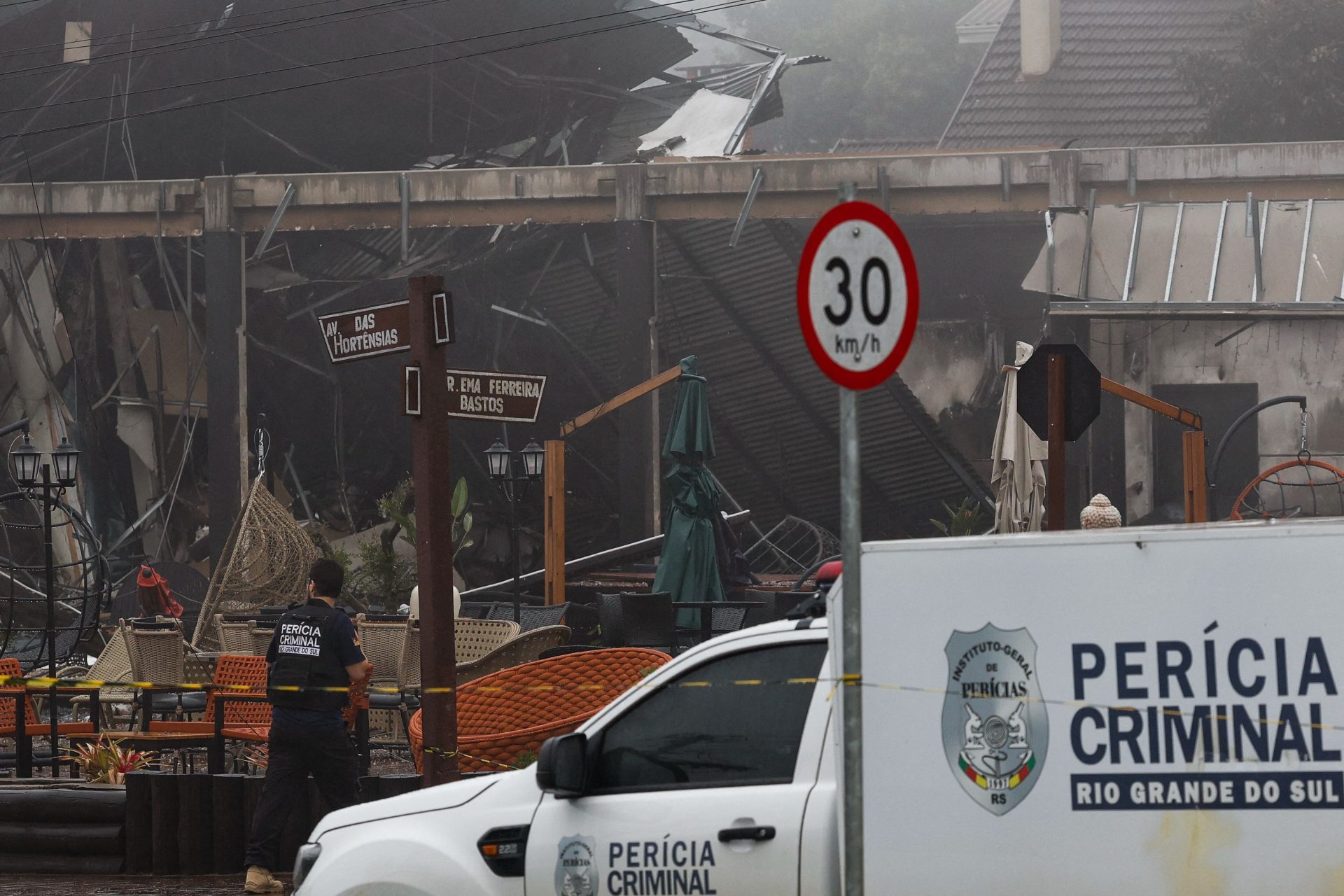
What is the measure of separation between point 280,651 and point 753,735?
12.0 ft

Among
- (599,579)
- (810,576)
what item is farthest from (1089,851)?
(599,579)

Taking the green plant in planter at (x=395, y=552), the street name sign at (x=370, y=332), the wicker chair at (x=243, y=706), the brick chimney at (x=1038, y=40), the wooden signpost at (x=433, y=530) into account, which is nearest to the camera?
the wooden signpost at (x=433, y=530)

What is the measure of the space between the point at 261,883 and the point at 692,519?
7752mm

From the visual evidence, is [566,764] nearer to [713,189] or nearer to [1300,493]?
[713,189]

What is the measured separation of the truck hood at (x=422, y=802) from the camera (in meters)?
5.12

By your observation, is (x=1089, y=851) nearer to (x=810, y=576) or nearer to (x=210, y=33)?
(x=810, y=576)

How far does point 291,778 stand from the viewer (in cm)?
774

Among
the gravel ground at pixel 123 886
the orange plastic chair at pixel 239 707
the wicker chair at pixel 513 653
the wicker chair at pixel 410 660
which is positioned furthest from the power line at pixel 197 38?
the gravel ground at pixel 123 886

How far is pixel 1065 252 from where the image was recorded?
69.4ft

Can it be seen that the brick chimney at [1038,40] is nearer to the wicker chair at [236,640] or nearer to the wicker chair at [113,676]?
the wicker chair at [236,640]

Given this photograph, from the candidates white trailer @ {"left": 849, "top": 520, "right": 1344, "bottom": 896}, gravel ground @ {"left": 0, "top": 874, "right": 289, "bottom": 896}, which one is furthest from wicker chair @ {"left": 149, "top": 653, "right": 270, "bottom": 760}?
white trailer @ {"left": 849, "top": 520, "right": 1344, "bottom": 896}

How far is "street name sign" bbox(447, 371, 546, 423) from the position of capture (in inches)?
305

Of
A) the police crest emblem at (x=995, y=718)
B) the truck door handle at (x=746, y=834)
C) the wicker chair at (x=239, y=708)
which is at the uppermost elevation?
the police crest emblem at (x=995, y=718)

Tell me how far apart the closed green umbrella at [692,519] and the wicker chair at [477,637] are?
8.80 feet
